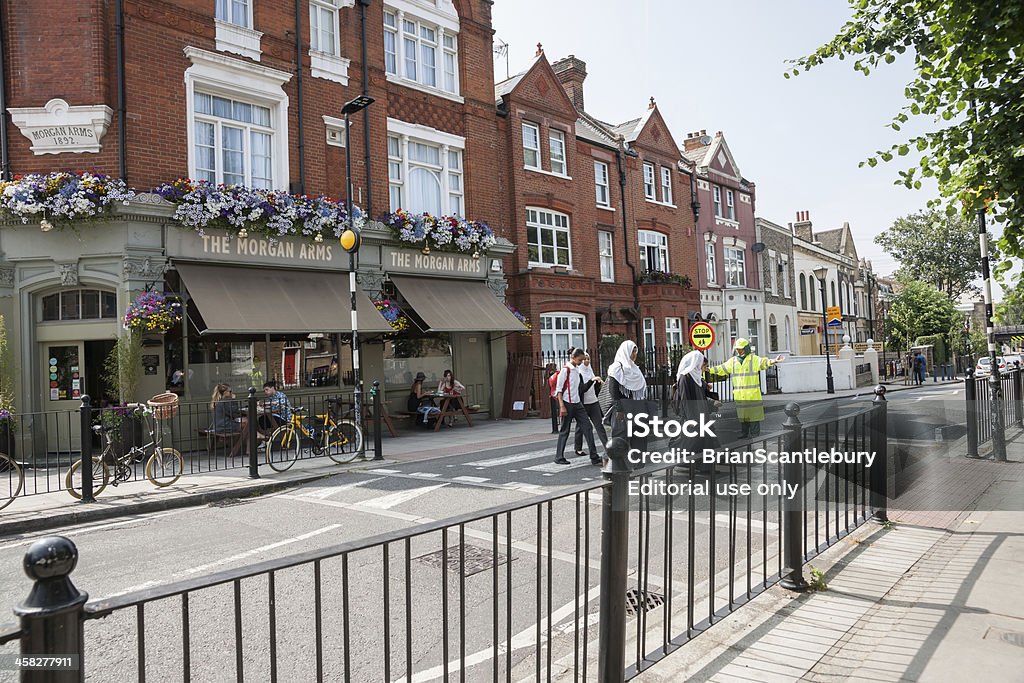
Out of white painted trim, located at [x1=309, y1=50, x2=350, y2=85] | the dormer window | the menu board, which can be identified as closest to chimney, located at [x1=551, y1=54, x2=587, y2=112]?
the dormer window

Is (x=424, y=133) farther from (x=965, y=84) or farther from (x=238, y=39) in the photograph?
(x=965, y=84)

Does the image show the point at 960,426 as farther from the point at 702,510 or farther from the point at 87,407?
the point at 87,407

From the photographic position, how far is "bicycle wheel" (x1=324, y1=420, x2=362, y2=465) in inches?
482

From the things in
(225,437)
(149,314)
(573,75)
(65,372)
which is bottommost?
(225,437)

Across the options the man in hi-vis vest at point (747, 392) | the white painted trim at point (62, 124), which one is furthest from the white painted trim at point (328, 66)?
the man in hi-vis vest at point (747, 392)

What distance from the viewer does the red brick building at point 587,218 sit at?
22484 mm

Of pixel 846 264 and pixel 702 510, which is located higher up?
pixel 846 264

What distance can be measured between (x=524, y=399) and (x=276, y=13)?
12.0 meters

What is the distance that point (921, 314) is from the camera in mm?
46594

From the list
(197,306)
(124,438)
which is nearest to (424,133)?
(197,306)

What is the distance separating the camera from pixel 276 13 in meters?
16.4

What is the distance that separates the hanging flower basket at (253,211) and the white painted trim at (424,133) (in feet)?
11.7

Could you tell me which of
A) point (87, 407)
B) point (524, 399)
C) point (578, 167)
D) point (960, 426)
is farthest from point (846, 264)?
point (87, 407)

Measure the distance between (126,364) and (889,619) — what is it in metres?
A: 12.9
